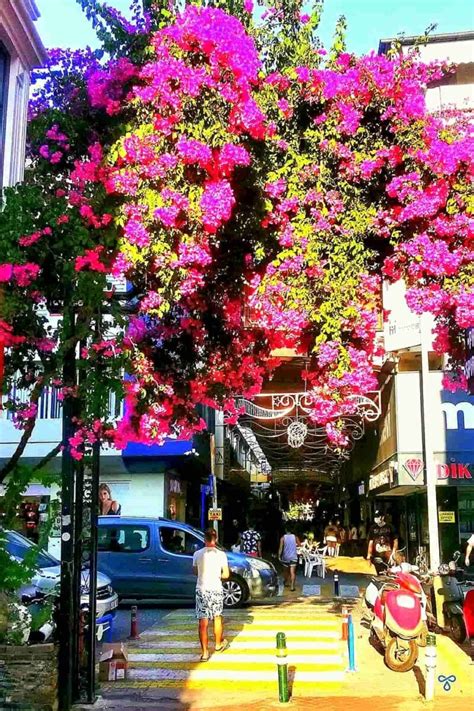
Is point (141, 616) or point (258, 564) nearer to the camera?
point (141, 616)

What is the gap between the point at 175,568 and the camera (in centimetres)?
1647

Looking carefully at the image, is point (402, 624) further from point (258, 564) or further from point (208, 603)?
point (258, 564)

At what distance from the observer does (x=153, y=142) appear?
6.28 metres

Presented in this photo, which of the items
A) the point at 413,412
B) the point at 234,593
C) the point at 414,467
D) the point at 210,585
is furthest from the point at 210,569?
the point at 413,412

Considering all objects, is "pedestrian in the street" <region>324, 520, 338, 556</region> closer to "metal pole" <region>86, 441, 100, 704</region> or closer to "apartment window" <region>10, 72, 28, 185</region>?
"metal pole" <region>86, 441, 100, 704</region>

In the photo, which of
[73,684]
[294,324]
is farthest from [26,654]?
[294,324]

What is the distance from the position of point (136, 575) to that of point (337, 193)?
11654 mm

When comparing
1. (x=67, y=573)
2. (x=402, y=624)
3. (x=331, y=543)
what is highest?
(x=67, y=573)

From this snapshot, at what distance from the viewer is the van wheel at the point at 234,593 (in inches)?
637

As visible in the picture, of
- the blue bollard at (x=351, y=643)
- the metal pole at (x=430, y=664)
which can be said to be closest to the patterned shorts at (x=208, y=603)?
the blue bollard at (x=351, y=643)

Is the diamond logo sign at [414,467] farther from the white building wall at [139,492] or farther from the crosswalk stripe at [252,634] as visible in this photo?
the crosswalk stripe at [252,634]

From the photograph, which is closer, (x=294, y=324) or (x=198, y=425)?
(x=294, y=324)

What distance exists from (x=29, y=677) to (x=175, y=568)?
8.94 m

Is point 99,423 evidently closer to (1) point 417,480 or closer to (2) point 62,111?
(2) point 62,111
